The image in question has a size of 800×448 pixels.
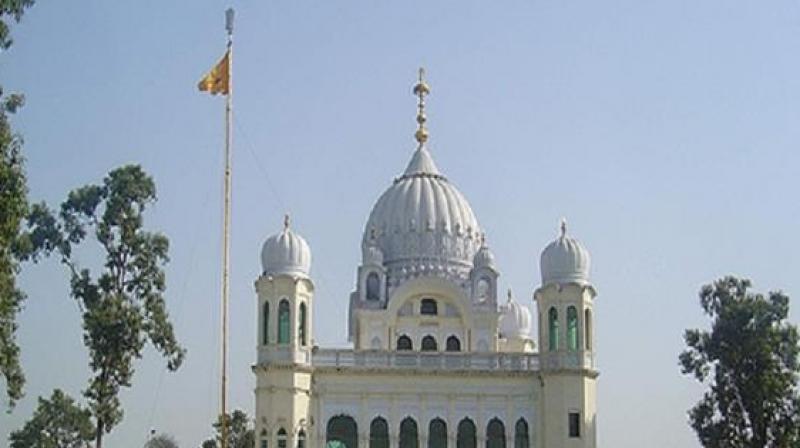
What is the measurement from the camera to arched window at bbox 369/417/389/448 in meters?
49.7

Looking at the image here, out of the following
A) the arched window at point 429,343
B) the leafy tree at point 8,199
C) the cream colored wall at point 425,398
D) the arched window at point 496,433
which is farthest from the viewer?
the arched window at point 429,343

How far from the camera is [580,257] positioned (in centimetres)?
5162

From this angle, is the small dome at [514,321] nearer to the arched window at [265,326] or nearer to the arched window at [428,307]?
the arched window at [428,307]

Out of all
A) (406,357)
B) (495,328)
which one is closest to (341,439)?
(406,357)

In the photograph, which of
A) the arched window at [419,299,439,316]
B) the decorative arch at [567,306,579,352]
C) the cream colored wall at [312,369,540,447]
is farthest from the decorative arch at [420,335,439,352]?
the decorative arch at [567,306,579,352]

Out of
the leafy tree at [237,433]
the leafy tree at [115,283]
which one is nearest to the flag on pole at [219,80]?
the leafy tree at [115,283]

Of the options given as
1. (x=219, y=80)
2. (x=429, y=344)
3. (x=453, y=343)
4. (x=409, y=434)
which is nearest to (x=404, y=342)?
(x=429, y=344)

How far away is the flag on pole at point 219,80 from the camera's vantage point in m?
35.8

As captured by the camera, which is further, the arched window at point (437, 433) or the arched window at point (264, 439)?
the arched window at point (437, 433)

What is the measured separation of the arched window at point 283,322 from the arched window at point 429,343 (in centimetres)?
696

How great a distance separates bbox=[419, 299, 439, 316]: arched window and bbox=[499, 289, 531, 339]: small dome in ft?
28.0

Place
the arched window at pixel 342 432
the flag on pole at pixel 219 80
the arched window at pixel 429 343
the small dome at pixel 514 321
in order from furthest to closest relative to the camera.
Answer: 1. the small dome at pixel 514 321
2. the arched window at pixel 429 343
3. the arched window at pixel 342 432
4. the flag on pole at pixel 219 80

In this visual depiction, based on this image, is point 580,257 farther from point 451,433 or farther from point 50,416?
point 50,416

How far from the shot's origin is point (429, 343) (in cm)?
5434
